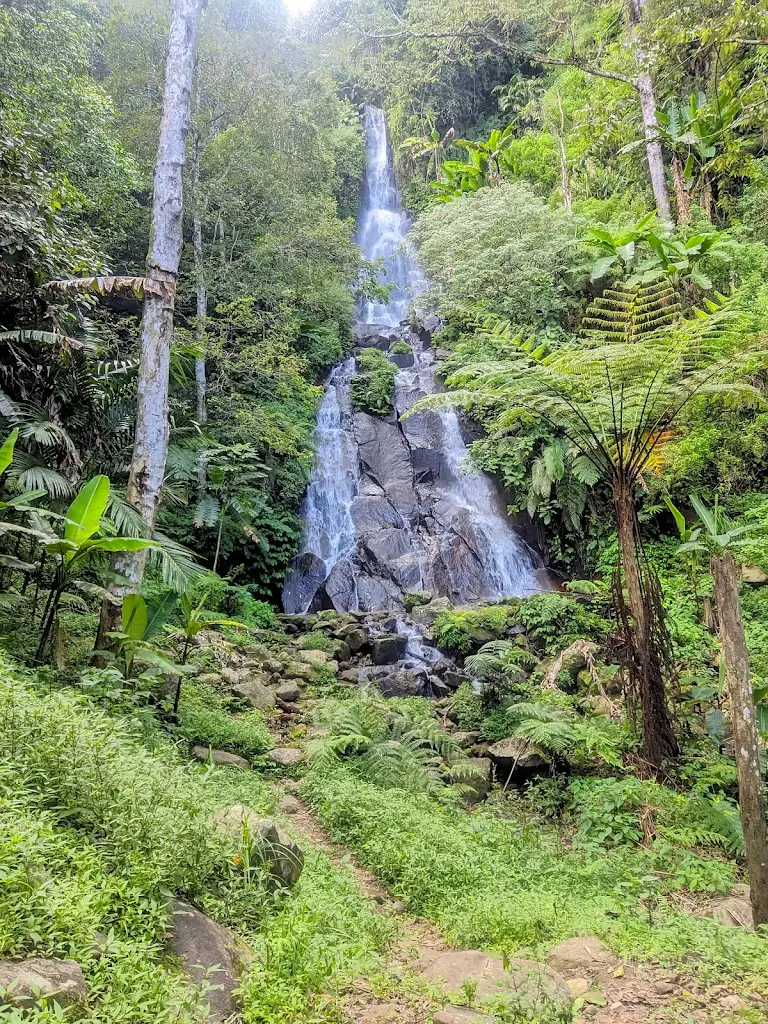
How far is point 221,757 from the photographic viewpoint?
18.1 feet

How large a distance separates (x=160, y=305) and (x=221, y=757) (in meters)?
4.50

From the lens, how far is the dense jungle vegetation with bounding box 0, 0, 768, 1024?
259 cm

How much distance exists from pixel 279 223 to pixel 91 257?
695cm

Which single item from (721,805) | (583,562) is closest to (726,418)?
(583,562)

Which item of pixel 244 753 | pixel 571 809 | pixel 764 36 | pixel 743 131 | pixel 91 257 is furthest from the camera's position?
A: pixel 743 131

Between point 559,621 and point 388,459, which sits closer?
point 559,621

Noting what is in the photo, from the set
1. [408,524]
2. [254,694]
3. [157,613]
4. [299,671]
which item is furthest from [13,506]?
[408,524]

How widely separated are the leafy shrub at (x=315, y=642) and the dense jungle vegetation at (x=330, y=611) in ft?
0.58

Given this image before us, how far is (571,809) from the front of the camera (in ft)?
17.5

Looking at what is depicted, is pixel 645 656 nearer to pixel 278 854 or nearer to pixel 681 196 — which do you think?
pixel 278 854

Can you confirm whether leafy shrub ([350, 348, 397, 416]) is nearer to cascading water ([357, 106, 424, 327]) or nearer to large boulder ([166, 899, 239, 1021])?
cascading water ([357, 106, 424, 327])

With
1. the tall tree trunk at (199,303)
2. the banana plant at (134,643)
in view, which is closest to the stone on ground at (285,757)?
the banana plant at (134,643)

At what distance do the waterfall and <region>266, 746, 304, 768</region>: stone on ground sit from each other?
449 centimetres

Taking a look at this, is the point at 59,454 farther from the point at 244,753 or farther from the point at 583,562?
the point at 583,562
